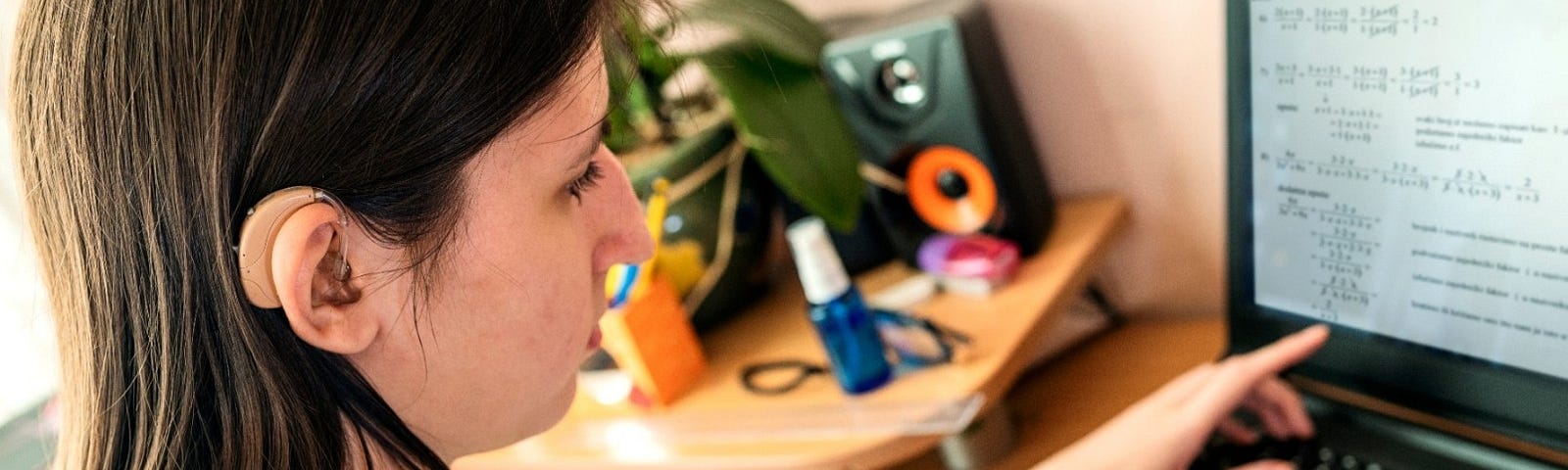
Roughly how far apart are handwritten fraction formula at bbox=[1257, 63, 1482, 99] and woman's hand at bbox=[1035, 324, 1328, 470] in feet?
0.47

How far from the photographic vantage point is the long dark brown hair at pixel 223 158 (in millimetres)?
461

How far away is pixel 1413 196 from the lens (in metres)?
0.57

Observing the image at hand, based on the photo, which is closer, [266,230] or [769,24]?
[266,230]

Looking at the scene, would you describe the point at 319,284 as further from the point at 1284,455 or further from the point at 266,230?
the point at 1284,455

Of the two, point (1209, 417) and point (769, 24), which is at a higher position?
point (769, 24)

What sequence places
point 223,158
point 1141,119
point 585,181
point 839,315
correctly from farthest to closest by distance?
point 1141,119
point 839,315
point 585,181
point 223,158

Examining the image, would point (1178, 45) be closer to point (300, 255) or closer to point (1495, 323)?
point (1495, 323)

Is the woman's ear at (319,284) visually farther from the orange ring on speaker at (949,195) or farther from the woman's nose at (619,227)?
the orange ring on speaker at (949,195)

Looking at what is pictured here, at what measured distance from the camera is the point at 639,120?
1.02 metres

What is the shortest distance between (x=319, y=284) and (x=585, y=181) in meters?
0.14

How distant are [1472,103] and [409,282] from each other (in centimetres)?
48

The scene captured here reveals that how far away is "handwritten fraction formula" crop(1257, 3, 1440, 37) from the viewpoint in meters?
0.53

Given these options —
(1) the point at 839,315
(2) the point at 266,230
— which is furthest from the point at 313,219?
(1) the point at 839,315

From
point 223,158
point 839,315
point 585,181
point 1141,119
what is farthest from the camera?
point 1141,119
